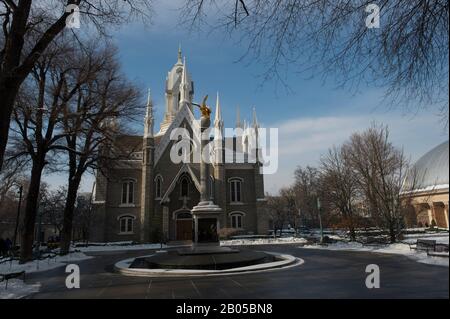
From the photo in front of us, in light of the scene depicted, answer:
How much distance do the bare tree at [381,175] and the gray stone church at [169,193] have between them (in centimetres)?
2002

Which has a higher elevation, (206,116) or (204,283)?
(206,116)

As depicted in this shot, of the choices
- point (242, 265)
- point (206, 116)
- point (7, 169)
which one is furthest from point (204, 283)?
point (7, 169)

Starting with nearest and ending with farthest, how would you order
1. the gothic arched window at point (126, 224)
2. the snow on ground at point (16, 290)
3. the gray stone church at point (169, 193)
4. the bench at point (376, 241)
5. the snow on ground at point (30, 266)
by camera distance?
the snow on ground at point (16, 290) < the snow on ground at point (30, 266) < the bench at point (376, 241) < the gray stone church at point (169, 193) < the gothic arched window at point (126, 224)

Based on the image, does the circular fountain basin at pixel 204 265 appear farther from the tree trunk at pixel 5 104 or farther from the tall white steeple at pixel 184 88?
the tall white steeple at pixel 184 88

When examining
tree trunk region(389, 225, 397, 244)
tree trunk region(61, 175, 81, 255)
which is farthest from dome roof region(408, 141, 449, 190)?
tree trunk region(61, 175, 81, 255)

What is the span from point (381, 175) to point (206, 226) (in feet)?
35.9

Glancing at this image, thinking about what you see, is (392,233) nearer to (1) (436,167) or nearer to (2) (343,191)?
(2) (343,191)

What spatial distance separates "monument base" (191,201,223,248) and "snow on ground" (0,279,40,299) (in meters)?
7.76

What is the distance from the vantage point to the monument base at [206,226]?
1702 centimetres

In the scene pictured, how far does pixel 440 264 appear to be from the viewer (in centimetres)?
226

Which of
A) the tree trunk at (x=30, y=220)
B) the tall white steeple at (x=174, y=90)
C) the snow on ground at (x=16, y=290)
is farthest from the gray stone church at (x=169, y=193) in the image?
the snow on ground at (x=16, y=290)

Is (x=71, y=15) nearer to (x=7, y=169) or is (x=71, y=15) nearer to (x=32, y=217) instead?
(x=32, y=217)

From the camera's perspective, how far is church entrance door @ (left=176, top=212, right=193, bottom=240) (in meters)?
40.0
